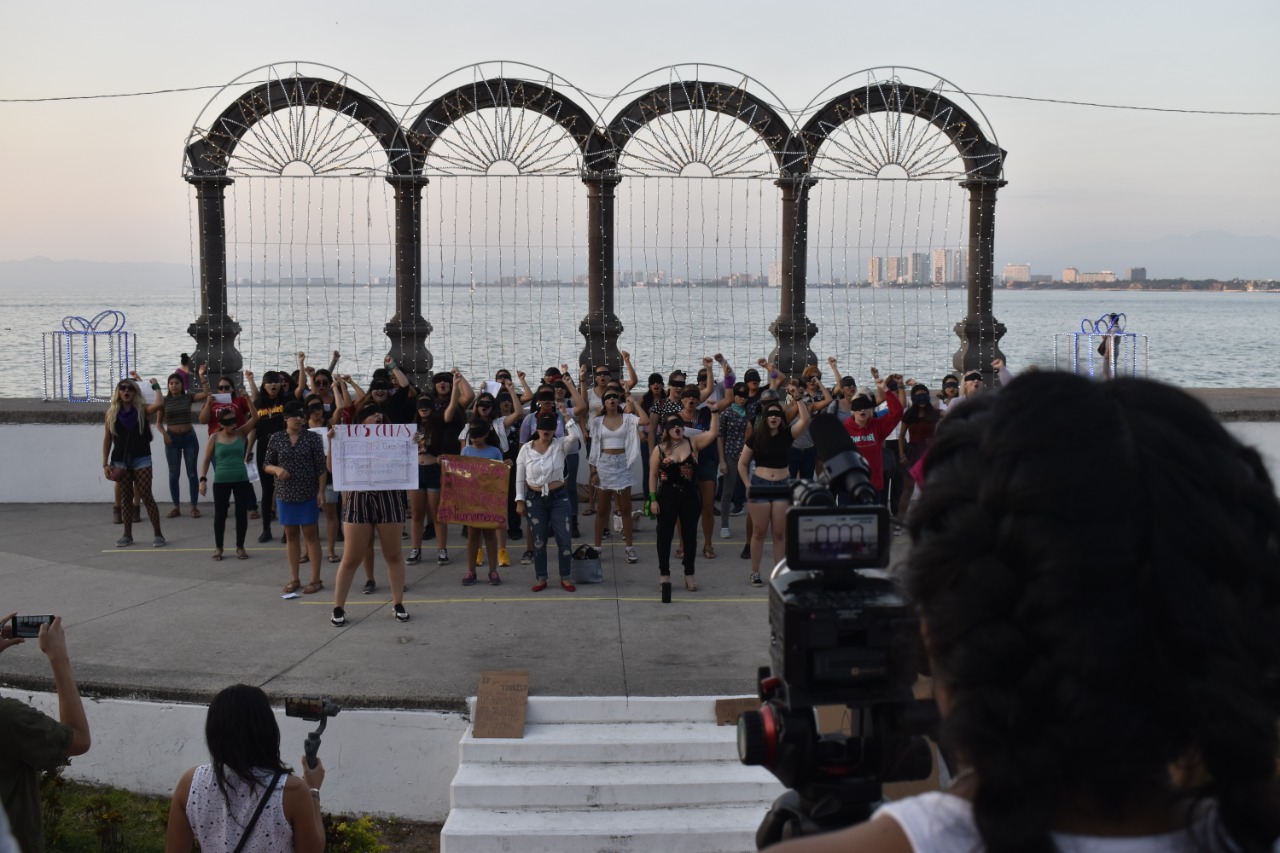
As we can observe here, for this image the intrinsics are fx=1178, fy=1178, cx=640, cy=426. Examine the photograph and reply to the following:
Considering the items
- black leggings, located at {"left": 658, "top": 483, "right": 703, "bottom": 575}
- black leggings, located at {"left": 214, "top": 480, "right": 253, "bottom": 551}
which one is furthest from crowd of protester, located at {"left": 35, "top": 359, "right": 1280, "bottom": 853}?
black leggings, located at {"left": 214, "top": 480, "right": 253, "bottom": 551}

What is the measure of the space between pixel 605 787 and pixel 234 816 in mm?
3382

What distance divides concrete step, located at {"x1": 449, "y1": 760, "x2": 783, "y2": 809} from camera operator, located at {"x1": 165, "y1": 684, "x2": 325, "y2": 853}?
3.05 meters

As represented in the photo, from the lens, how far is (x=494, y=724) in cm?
764

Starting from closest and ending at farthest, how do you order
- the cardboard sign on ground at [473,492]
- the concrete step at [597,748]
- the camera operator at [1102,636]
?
the camera operator at [1102,636] → the concrete step at [597,748] → the cardboard sign on ground at [473,492]

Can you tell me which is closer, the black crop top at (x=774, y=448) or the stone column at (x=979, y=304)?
the black crop top at (x=774, y=448)

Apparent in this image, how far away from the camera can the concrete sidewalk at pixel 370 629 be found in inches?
324

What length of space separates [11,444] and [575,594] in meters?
8.75

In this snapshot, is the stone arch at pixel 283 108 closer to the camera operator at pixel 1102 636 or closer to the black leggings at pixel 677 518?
the black leggings at pixel 677 518

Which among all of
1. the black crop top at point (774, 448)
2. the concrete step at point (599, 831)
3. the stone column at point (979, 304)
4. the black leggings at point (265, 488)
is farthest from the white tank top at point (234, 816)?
the stone column at point (979, 304)

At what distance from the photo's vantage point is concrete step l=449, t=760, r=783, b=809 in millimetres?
7184

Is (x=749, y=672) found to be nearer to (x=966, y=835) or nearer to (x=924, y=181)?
(x=966, y=835)

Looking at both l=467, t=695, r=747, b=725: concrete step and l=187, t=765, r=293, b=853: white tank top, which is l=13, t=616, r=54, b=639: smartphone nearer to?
l=187, t=765, r=293, b=853: white tank top

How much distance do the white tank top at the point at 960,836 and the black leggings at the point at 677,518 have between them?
9.22 m

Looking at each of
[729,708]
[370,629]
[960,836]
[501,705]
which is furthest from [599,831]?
[960,836]
